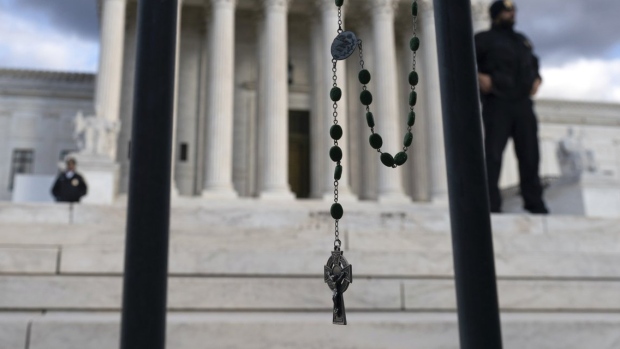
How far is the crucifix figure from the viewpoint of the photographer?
2580mm

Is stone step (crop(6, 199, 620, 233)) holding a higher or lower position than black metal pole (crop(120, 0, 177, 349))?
higher

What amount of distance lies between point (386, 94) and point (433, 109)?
3160mm

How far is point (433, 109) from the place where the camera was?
110 ft

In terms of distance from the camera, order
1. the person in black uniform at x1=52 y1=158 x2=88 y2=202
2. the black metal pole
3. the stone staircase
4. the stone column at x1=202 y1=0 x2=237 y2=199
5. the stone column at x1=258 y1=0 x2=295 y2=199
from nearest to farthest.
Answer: the black metal pole → the stone staircase → the person in black uniform at x1=52 y1=158 x2=88 y2=202 → the stone column at x1=202 y1=0 x2=237 y2=199 → the stone column at x1=258 y1=0 x2=295 y2=199

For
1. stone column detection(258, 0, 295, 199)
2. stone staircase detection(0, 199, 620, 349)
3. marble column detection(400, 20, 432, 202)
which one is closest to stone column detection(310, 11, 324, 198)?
stone column detection(258, 0, 295, 199)

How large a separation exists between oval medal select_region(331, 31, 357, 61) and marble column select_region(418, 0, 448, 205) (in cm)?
2999

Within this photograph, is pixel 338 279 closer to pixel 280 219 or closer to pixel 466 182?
pixel 466 182

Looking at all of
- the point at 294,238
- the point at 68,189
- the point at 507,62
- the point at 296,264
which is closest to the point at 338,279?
the point at 296,264

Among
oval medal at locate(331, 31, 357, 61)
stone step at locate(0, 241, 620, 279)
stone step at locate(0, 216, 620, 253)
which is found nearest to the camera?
oval medal at locate(331, 31, 357, 61)

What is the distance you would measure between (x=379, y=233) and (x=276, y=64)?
22778 mm

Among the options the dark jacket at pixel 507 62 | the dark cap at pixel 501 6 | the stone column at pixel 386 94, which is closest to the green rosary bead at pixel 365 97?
the dark jacket at pixel 507 62

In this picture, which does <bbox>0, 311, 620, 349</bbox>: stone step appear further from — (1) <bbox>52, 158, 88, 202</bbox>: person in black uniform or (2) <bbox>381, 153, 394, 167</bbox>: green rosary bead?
(1) <bbox>52, 158, 88, 202</bbox>: person in black uniform

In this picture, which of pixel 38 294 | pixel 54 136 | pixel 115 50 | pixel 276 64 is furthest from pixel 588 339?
pixel 54 136

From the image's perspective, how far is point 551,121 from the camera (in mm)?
50750
